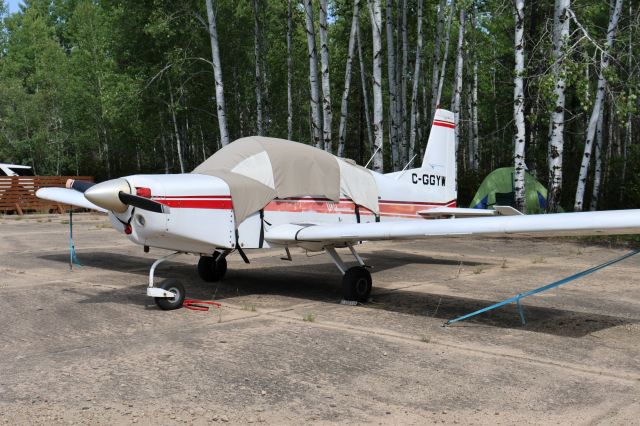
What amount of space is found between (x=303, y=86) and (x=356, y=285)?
1519 inches

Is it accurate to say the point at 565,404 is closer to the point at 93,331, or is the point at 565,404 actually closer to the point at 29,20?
the point at 93,331

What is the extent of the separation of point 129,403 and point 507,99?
1392 inches

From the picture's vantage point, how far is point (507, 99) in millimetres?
35906

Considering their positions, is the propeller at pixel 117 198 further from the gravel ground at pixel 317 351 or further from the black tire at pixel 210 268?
the black tire at pixel 210 268

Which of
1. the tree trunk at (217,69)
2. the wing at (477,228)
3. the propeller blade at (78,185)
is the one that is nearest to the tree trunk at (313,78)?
the tree trunk at (217,69)

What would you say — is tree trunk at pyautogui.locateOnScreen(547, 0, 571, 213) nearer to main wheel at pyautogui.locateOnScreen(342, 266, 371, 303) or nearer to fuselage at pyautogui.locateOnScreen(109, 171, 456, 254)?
fuselage at pyautogui.locateOnScreen(109, 171, 456, 254)

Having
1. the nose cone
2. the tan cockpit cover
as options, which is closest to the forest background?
the tan cockpit cover

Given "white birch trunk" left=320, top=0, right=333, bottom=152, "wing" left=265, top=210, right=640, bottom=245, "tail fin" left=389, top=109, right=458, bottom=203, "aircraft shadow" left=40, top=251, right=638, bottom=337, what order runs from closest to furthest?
"wing" left=265, top=210, right=640, bottom=245 < "aircraft shadow" left=40, top=251, right=638, bottom=337 < "tail fin" left=389, top=109, right=458, bottom=203 < "white birch trunk" left=320, top=0, right=333, bottom=152

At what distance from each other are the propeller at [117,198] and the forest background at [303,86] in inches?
393

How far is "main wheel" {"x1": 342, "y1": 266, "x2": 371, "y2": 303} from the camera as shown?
7.65m

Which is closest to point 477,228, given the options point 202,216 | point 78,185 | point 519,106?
point 202,216

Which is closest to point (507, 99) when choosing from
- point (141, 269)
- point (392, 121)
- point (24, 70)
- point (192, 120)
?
point (392, 121)

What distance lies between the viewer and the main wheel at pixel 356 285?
301 inches

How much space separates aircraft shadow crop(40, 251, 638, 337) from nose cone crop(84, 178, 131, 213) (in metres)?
1.40
